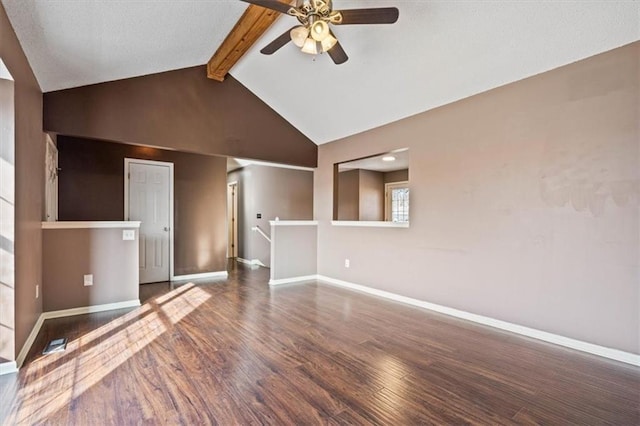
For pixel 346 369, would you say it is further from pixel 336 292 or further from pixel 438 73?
pixel 438 73

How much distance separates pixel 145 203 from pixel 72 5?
10.9ft

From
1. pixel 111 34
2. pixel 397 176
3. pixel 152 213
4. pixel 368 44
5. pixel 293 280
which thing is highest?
pixel 368 44

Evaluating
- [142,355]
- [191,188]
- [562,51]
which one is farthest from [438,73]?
[191,188]

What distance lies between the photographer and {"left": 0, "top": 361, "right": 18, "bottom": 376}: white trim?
7.20 feet

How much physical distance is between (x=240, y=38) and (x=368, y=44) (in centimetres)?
144

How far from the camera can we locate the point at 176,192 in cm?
545

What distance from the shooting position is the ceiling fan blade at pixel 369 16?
2.16 m

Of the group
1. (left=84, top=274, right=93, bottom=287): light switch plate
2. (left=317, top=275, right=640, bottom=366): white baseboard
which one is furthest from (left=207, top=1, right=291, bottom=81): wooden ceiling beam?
(left=317, top=275, right=640, bottom=366): white baseboard

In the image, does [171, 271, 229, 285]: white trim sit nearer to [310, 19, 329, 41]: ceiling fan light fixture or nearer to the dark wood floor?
the dark wood floor

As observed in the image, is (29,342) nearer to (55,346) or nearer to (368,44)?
(55,346)

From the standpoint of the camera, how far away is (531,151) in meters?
2.99

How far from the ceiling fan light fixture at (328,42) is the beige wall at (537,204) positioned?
1871mm

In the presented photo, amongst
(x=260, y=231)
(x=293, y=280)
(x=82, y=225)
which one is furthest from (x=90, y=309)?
(x=260, y=231)

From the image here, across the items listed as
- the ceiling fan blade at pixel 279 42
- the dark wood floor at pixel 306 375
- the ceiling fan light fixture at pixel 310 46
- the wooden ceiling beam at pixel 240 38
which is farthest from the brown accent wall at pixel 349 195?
the ceiling fan light fixture at pixel 310 46
